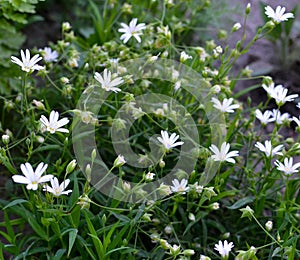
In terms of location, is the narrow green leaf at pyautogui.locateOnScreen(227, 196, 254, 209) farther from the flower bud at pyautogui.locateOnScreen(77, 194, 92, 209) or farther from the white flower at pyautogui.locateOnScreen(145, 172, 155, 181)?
the flower bud at pyautogui.locateOnScreen(77, 194, 92, 209)

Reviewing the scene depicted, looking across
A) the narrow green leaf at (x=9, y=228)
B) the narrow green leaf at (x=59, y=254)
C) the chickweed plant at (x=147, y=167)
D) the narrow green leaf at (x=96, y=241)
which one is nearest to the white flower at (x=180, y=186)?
the chickweed plant at (x=147, y=167)

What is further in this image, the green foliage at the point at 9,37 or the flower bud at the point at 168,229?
the green foliage at the point at 9,37

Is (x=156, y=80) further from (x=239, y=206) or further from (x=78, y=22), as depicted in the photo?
(x=78, y=22)

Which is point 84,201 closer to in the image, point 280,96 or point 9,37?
point 280,96

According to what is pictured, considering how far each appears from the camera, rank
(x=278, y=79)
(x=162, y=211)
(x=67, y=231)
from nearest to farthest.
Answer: (x=67, y=231), (x=162, y=211), (x=278, y=79)

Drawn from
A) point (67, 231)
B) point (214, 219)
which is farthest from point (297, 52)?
point (67, 231)

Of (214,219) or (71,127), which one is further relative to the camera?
(214,219)

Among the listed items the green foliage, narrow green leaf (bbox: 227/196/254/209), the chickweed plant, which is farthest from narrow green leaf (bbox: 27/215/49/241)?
the green foliage

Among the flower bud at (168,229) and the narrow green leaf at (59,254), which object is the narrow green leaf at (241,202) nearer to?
the flower bud at (168,229)
